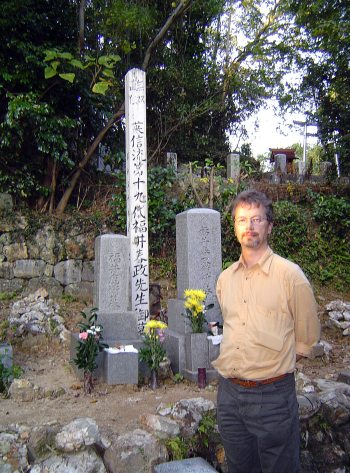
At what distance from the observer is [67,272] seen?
7.90 meters

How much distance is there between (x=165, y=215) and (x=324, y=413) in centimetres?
518

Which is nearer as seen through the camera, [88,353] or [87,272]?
[88,353]

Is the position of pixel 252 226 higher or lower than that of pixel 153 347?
higher

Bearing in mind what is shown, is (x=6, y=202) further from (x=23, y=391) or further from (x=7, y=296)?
(x=23, y=391)

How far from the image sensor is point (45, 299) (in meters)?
7.48

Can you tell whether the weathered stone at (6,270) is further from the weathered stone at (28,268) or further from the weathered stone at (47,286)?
the weathered stone at (47,286)

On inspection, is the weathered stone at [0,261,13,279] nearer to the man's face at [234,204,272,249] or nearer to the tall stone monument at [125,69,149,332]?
the tall stone monument at [125,69,149,332]

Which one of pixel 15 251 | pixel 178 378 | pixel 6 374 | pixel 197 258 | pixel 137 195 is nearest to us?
pixel 6 374

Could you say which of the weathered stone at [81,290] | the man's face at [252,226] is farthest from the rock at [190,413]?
the weathered stone at [81,290]

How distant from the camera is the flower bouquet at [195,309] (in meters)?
5.03

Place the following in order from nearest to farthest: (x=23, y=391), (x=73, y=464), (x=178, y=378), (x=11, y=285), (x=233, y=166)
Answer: (x=73, y=464)
(x=23, y=391)
(x=178, y=378)
(x=11, y=285)
(x=233, y=166)

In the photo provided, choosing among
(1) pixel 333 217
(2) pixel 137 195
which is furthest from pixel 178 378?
(1) pixel 333 217

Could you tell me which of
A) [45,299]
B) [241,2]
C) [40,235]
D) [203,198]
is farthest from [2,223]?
[241,2]

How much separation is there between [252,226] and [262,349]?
0.58 metres
